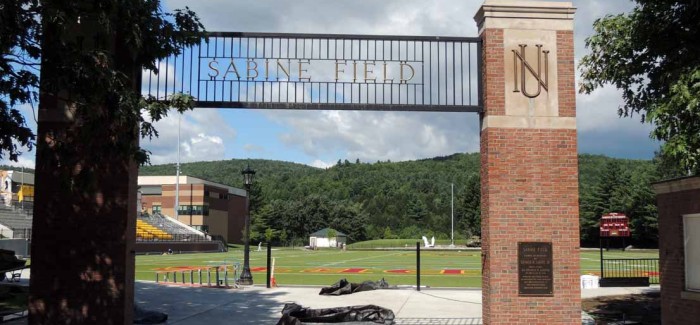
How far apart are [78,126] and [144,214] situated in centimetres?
7459

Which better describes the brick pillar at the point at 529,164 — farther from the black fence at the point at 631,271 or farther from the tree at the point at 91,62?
the black fence at the point at 631,271

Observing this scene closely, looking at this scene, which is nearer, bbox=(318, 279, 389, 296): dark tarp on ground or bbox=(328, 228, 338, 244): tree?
Answer: bbox=(318, 279, 389, 296): dark tarp on ground

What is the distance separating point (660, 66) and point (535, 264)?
5.74 m

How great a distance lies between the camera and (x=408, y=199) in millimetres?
135750

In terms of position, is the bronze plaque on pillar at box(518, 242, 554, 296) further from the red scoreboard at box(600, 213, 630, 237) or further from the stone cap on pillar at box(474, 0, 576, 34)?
the red scoreboard at box(600, 213, 630, 237)

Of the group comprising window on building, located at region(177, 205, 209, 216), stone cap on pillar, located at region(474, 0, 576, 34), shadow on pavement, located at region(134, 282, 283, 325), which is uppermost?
stone cap on pillar, located at region(474, 0, 576, 34)

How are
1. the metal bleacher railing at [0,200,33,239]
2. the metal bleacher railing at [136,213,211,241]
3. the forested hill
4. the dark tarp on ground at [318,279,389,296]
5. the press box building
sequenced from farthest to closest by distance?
1. the press box building
2. the forested hill
3. the metal bleacher railing at [136,213,211,241]
4. the metal bleacher railing at [0,200,33,239]
5. the dark tarp on ground at [318,279,389,296]

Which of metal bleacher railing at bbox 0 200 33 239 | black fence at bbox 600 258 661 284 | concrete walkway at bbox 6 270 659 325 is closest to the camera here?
concrete walkway at bbox 6 270 659 325

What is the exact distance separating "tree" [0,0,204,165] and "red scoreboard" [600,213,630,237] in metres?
20.3

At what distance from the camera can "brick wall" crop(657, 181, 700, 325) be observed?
1247cm

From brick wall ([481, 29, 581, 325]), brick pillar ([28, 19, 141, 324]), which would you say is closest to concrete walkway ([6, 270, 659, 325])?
brick wall ([481, 29, 581, 325])

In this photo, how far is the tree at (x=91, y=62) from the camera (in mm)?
9156

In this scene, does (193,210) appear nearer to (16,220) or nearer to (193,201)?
(193,201)

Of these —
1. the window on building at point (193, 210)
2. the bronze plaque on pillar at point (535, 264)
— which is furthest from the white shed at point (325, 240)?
the bronze plaque on pillar at point (535, 264)
